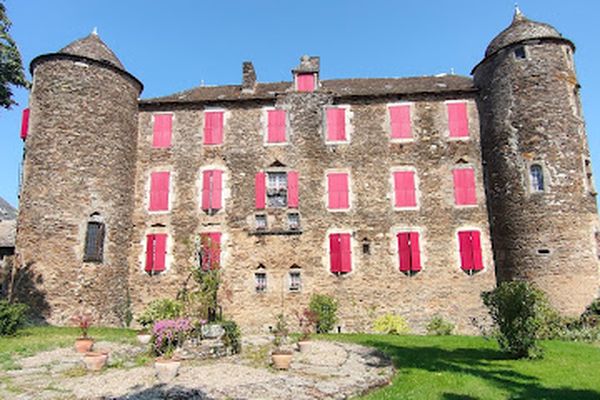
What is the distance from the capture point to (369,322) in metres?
16.5

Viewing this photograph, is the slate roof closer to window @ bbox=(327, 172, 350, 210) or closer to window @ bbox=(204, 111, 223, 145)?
window @ bbox=(204, 111, 223, 145)

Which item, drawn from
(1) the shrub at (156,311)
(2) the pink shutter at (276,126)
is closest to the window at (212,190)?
(2) the pink shutter at (276,126)

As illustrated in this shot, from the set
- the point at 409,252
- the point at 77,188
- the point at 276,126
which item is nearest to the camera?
the point at 77,188

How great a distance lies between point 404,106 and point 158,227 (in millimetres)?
11142

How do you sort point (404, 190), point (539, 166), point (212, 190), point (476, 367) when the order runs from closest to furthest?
point (476, 367) < point (539, 166) < point (404, 190) < point (212, 190)

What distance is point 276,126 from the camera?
18.4m

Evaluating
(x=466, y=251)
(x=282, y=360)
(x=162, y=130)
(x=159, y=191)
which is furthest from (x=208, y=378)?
(x=162, y=130)

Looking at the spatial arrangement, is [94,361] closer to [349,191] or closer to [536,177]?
[349,191]

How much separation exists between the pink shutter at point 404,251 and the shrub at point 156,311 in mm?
8237

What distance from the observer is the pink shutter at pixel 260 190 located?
17.6m

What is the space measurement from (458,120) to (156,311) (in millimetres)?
13657

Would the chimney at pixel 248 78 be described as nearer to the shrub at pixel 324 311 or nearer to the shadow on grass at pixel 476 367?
the shrub at pixel 324 311

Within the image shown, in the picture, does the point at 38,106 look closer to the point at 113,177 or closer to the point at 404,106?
the point at 113,177

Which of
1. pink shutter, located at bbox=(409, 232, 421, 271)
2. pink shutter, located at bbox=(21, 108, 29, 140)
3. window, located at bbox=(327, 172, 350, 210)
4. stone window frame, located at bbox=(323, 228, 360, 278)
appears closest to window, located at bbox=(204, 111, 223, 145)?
window, located at bbox=(327, 172, 350, 210)
